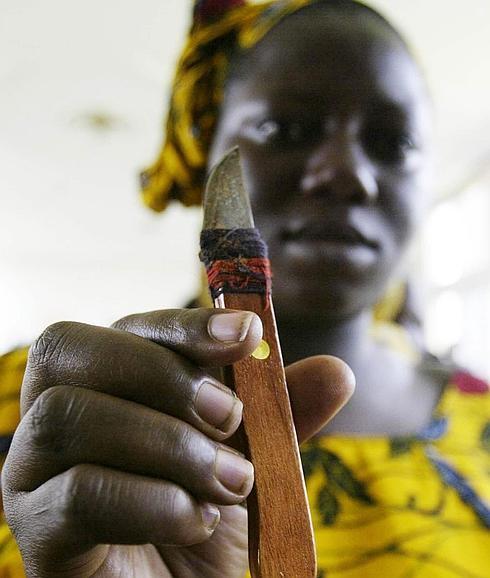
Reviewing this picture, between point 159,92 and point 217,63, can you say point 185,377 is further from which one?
point 159,92

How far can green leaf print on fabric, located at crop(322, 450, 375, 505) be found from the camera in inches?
21.2

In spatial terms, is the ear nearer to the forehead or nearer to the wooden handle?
the forehead

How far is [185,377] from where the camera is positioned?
0.90 feet

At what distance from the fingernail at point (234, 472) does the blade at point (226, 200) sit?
11 cm

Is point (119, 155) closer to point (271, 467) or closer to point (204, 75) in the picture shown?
point (204, 75)

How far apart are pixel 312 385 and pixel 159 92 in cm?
196

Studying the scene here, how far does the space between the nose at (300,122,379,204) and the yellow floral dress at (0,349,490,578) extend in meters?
0.23

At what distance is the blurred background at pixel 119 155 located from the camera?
172cm

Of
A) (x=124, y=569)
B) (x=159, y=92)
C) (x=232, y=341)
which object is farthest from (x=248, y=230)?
(x=159, y=92)

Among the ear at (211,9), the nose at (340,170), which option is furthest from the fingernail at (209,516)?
the ear at (211,9)

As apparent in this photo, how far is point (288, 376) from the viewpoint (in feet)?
1.11

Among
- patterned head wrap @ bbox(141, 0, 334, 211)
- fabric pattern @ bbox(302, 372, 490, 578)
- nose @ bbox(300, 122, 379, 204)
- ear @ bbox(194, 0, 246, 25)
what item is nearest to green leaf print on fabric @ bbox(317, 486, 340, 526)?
fabric pattern @ bbox(302, 372, 490, 578)

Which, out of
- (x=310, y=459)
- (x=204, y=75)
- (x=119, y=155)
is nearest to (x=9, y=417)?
(x=310, y=459)

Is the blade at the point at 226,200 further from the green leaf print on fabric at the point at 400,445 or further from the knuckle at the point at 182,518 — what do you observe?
the green leaf print on fabric at the point at 400,445
